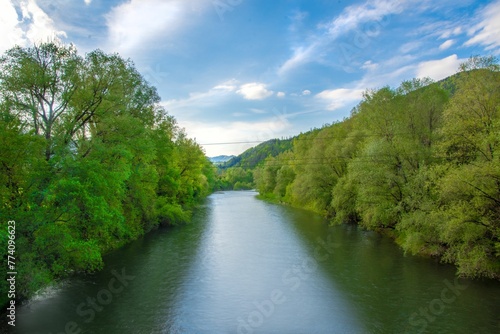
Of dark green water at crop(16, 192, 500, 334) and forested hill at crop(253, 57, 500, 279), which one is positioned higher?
forested hill at crop(253, 57, 500, 279)

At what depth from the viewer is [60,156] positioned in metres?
16.1

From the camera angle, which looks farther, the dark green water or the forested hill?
the forested hill

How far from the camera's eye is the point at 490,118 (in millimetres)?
19562

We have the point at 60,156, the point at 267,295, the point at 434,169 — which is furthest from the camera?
the point at 434,169

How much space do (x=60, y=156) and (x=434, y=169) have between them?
2168 centimetres

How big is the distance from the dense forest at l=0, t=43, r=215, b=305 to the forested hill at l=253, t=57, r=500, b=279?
18503mm

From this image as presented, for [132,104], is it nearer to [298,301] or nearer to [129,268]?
[129,268]

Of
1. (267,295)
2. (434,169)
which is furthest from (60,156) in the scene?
(434,169)

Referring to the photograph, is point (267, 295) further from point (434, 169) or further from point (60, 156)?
point (434, 169)

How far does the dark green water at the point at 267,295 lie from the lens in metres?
13.9

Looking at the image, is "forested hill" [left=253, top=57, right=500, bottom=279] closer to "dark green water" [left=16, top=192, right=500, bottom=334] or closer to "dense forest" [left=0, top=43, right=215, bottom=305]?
"dark green water" [left=16, top=192, right=500, bottom=334]

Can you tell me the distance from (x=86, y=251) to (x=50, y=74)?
1011 centimetres

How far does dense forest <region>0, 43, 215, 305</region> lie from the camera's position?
553 inches

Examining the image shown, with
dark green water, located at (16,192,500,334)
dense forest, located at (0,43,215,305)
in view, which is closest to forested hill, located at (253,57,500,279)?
dark green water, located at (16,192,500,334)
